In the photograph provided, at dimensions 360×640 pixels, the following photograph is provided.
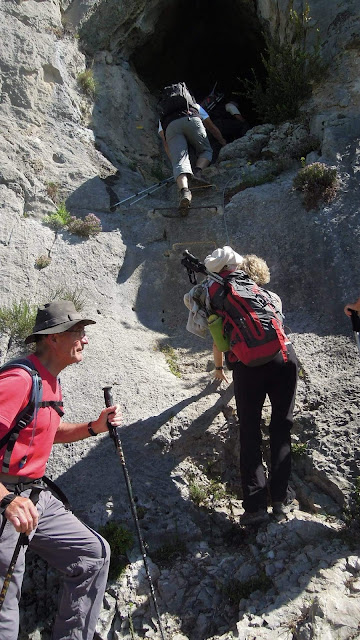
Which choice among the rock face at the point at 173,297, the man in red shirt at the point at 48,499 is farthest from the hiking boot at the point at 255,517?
the man in red shirt at the point at 48,499

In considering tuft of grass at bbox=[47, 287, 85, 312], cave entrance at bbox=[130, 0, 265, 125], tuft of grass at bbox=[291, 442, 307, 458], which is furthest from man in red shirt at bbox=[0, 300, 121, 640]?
cave entrance at bbox=[130, 0, 265, 125]

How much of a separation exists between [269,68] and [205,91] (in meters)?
4.11

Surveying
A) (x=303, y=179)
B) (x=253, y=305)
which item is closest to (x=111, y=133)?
(x=303, y=179)

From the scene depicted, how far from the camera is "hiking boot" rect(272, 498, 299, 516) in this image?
15.9 ft

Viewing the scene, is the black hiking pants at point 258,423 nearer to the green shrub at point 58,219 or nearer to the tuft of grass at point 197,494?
the tuft of grass at point 197,494

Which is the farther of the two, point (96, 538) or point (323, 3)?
point (323, 3)

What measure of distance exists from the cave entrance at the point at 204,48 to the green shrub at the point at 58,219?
606cm

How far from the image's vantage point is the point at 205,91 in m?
14.3

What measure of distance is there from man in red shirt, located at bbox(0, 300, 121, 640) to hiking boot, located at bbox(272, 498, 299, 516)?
1739 mm

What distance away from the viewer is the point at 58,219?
332 inches

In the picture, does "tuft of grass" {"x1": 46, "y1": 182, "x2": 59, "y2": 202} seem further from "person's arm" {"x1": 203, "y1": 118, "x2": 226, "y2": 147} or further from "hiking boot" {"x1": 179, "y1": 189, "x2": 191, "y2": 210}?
"person's arm" {"x1": 203, "y1": 118, "x2": 226, "y2": 147}

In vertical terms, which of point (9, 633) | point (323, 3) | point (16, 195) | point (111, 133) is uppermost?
point (323, 3)

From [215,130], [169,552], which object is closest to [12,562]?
[169,552]

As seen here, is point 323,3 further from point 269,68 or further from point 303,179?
point 303,179
